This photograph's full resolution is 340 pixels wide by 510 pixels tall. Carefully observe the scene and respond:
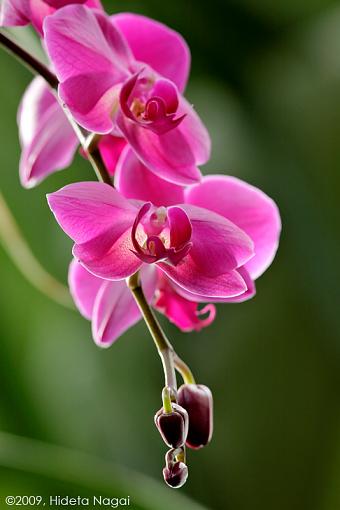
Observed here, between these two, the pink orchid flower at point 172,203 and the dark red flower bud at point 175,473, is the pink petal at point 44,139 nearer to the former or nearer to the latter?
the pink orchid flower at point 172,203

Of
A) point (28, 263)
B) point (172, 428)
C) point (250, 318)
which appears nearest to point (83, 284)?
point (172, 428)

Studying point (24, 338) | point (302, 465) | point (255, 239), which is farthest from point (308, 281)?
point (255, 239)

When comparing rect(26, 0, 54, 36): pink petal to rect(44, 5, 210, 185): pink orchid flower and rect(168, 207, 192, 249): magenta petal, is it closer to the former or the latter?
rect(44, 5, 210, 185): pink orchid flower

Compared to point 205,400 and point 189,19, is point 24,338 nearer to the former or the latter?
point 189,19

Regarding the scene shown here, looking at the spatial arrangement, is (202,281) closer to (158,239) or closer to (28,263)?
(158,239)

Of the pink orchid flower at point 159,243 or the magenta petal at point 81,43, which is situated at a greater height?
the magenta petal at point 81,43

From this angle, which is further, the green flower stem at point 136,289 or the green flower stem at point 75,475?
the green flower stem at point 75,475

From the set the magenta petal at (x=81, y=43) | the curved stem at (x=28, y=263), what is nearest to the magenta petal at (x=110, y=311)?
the magenta petal at (x=81, y=43)

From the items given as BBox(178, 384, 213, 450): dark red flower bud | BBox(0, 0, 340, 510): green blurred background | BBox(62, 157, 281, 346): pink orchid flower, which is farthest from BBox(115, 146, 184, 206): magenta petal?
BBox(0, 0, 340, 510): green blurred background
